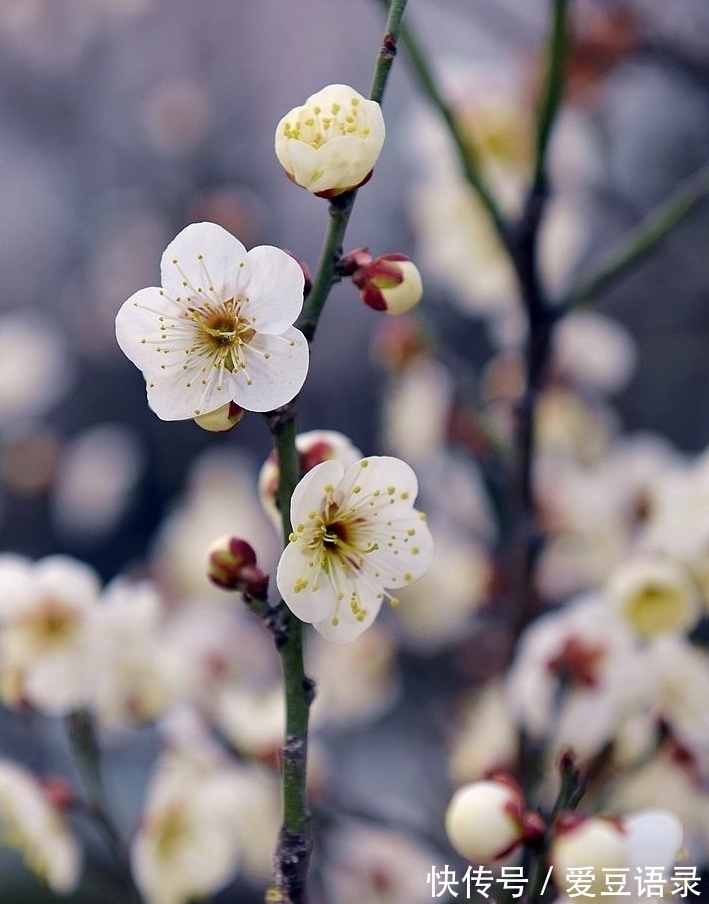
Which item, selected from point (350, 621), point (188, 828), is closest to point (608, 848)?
point (350, 621)

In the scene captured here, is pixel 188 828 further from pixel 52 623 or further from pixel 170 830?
pixel 52 623

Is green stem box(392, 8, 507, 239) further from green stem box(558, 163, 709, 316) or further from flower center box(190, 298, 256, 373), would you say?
flower center box(190, 298, 256, 373)

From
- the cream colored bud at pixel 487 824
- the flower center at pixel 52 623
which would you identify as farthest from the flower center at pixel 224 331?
the flower center at pixel 52 623

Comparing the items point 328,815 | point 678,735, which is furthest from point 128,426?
point 678,735

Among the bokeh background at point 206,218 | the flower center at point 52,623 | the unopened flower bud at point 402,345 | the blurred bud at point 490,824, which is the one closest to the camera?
the blurred bud at point 490,824

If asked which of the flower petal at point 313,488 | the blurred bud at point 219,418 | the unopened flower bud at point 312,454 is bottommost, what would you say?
the flower petal at point 313,488

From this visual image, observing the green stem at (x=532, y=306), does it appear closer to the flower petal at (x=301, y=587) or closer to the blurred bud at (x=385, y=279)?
the blurred bud at (x=385, y=279)

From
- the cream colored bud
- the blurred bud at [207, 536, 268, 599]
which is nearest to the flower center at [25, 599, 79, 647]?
the blurred bud at [207, 536, 268, 599]

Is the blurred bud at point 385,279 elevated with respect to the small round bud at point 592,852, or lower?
elevated
